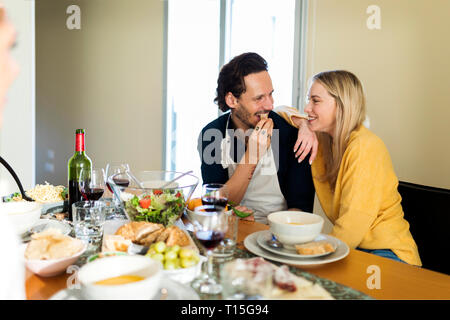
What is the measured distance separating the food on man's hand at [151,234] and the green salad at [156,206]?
0.14 metres

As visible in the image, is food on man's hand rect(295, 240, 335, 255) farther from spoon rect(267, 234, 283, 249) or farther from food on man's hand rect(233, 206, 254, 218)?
food on man's hand rect(233, 206, 254, 218)

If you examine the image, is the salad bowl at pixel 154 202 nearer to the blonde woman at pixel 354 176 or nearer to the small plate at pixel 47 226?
the small plate at pixel 47 226

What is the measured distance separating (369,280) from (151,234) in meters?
0.61

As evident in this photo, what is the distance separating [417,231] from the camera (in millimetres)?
1589

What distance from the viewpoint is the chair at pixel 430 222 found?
1.48 metres

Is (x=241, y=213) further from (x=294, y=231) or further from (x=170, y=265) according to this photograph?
(x=170, y=265)

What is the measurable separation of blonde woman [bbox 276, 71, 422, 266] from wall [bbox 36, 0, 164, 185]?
Answer: 3.02 meters

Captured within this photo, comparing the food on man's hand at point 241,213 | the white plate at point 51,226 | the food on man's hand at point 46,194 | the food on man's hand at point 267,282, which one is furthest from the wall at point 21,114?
the food on man's hand at point 267,282

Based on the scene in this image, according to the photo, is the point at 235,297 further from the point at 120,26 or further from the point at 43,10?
the point at 43,10

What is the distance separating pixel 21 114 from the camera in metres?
3.04
